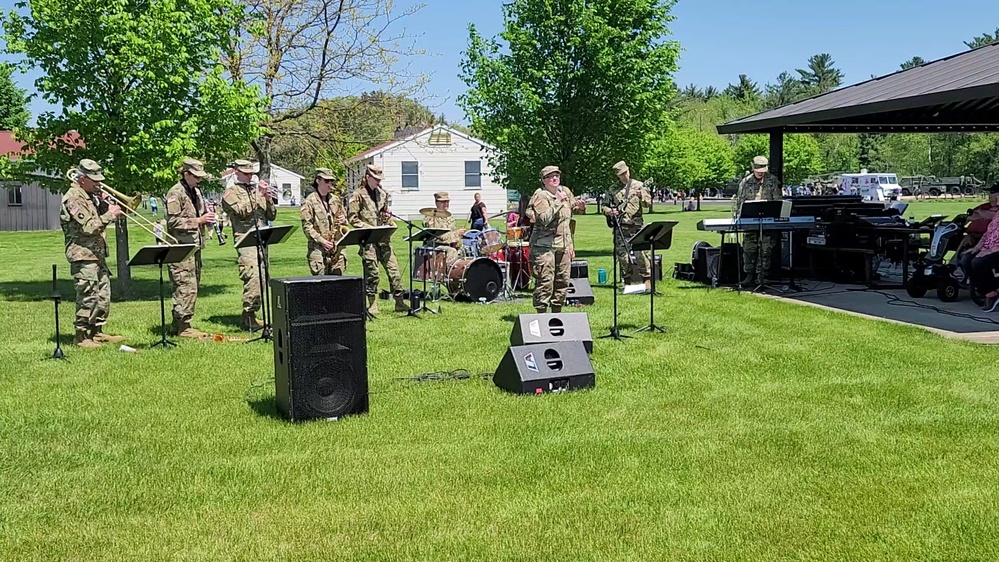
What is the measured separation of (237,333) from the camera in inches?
422

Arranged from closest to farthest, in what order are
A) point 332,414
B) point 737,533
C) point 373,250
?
point 737,533 < point 332,414 < point 373,250

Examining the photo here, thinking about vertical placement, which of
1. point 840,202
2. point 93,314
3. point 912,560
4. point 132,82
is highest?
point 132,82

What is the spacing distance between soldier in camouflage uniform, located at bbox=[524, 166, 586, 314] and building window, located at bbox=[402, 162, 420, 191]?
3672cm

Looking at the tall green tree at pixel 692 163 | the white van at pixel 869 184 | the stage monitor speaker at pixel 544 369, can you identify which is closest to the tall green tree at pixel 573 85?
the stage monitor speaker at pixel 544 369

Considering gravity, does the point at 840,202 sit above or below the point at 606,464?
above

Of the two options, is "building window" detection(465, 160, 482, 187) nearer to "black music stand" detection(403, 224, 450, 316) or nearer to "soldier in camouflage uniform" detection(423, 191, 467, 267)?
"soldier in camouflage uniform" detection(423, 191, 467, 267)

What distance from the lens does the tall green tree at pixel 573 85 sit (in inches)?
794

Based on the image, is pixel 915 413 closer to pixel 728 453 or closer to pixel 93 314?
pixel 728 453

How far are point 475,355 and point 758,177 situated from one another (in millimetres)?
7339

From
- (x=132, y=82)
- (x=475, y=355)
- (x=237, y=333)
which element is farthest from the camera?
(x=132, y=82)

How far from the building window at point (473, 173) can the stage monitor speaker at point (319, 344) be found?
135 feet

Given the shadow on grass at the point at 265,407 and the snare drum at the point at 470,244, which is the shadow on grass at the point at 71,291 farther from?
the shadow on grass at the point at 265,407

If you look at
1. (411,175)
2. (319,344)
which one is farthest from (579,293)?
(411,175)

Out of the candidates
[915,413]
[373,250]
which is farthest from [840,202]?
[915,413]
